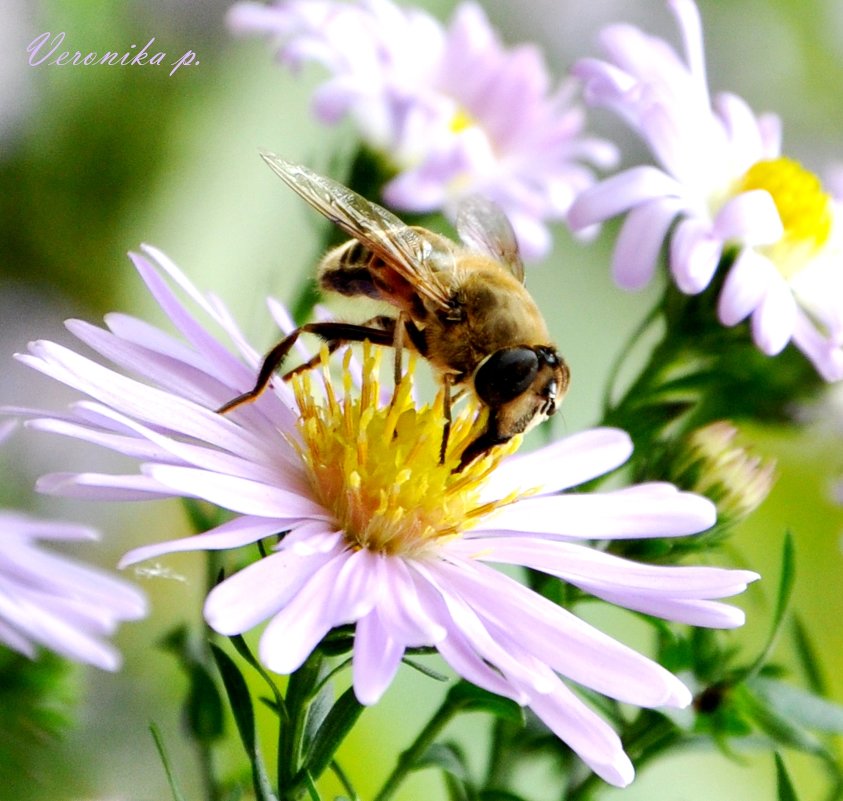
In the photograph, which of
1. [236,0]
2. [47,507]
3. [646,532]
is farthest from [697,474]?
[236,0]

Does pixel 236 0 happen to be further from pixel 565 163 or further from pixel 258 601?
pixel 258 601

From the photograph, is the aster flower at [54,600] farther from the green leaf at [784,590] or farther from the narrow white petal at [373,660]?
the green leaf at [784,590]

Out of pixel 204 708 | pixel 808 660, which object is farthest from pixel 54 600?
pixel 808 660

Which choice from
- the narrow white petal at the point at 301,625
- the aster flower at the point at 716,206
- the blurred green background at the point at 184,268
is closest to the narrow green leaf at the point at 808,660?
the blurred green background at the point at 184,268

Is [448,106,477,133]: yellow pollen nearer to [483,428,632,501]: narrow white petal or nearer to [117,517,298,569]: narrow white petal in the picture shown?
[483,428,632,501]: narrow white petal

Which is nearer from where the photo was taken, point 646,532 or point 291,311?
point 646,532
